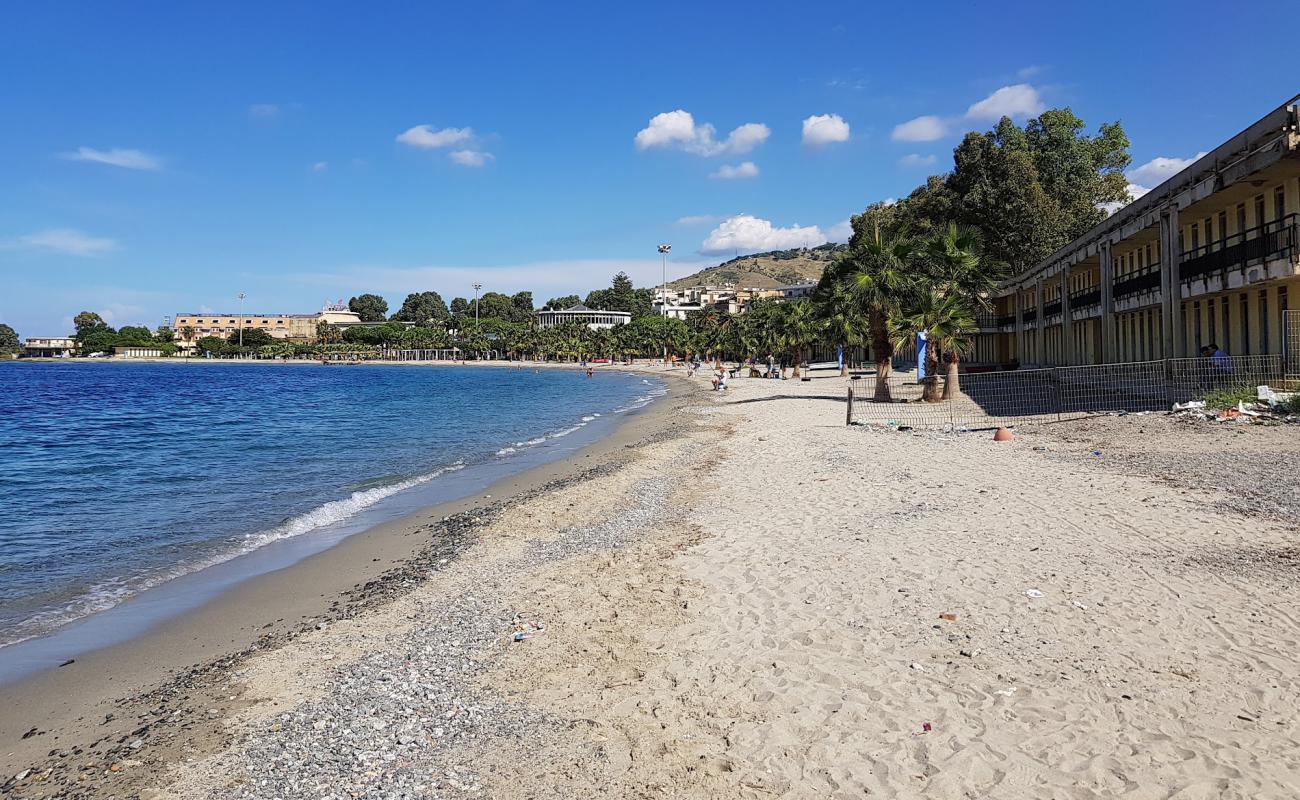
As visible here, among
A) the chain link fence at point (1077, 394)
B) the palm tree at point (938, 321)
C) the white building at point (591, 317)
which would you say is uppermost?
the white building at point (591, 317)

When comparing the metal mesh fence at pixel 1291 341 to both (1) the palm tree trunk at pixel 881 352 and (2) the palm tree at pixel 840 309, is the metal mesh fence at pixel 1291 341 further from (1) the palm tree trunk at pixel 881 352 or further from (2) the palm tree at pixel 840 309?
(2) the palm tree at pixel 840 309

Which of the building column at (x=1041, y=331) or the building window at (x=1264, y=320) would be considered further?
the building column at (x=1041, y=331)

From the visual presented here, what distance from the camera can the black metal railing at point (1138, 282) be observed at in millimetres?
27328

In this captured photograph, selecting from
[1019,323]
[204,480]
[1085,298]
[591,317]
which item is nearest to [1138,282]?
[1085,298]

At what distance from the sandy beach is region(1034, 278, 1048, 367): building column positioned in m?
Answer: 37.0

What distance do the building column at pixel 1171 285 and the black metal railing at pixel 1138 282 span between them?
1.41 meters

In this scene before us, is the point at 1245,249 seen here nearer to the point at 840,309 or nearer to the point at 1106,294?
the point at 1106,294

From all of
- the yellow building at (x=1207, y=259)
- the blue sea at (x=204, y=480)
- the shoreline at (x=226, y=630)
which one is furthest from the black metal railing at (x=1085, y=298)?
the shoreline at (x=226, y=630)

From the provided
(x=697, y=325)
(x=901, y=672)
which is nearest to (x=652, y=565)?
(x=901, y=672)

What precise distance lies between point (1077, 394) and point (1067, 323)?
10.7m

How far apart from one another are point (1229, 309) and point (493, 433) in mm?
26122

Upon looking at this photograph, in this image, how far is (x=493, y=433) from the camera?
3322 cm

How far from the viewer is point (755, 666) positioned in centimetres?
656

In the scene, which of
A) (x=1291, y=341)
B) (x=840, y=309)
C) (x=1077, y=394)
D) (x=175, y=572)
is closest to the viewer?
(x=175, y=572)
